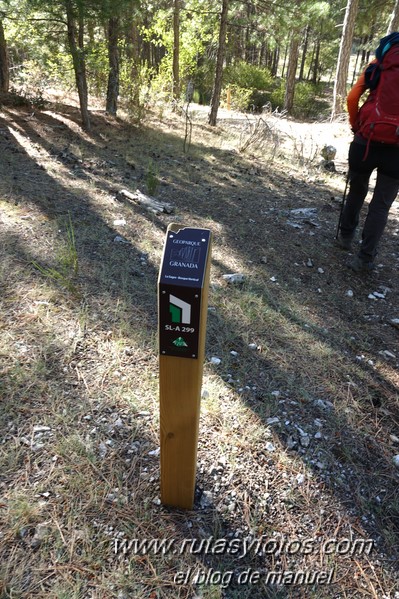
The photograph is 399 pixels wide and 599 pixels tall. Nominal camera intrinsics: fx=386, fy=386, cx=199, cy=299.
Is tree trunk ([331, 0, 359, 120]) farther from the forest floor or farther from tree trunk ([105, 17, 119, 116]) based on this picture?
the forest floor

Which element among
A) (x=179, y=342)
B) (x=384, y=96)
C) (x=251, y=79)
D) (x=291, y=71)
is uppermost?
(x=251, y=79)

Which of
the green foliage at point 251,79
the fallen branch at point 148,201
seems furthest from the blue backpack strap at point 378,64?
the green foliage at point 251,79

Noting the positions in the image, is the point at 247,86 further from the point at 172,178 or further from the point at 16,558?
the point at 16,558

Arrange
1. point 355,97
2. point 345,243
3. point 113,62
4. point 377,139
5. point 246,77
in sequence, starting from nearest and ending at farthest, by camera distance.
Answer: point 377,139 → point 355,97 → point 345,243 → point 113,62 → point 246,77

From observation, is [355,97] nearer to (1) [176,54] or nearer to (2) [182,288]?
(2) [182,288]

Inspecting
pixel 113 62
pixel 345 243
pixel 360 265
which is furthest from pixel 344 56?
pixel 360 265

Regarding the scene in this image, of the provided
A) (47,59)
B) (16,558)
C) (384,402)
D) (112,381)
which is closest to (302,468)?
(384,402)

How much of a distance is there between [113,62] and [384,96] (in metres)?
7.06

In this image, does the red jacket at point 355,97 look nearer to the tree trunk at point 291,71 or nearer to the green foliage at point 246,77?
the tree trunk at point 291,71

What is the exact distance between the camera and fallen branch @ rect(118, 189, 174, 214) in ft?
16.2

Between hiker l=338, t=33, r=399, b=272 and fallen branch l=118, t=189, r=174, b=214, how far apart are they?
2206 mm

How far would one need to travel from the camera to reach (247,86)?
21.3 m

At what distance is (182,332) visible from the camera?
1311 mm

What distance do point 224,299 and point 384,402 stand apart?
1.48 m
